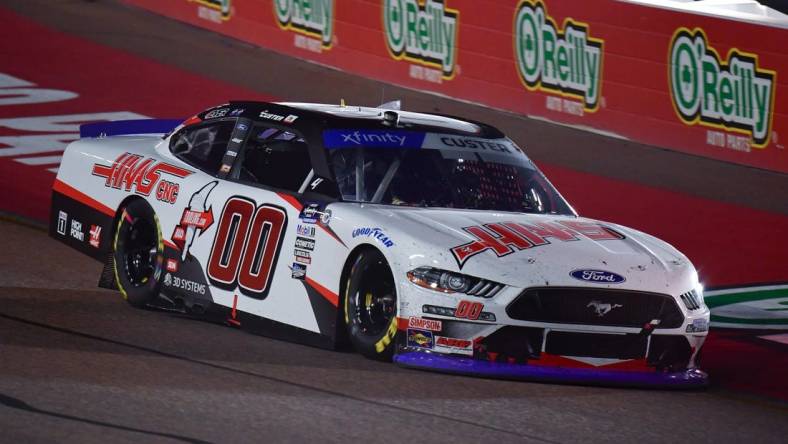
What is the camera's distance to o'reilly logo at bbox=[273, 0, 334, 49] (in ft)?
67.9

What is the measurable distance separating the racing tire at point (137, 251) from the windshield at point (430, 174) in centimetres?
142

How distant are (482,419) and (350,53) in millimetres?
14053

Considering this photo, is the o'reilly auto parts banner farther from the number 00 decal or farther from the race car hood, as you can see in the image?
the number 00 decal

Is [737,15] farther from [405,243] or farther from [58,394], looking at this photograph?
[58,394]

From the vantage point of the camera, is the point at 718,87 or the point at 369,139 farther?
the point at 718,87

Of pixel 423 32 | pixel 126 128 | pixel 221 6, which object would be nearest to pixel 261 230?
pixel 126 128

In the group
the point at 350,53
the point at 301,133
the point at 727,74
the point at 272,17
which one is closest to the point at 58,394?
the point at 301,133

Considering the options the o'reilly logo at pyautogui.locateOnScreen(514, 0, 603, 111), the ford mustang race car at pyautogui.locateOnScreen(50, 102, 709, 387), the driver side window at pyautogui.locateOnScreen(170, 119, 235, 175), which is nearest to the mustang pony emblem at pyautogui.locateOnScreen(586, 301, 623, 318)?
the ford mustang race car at pyautogui.locateOnScreen(50, 102, 709, 387)

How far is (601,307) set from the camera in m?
7.58

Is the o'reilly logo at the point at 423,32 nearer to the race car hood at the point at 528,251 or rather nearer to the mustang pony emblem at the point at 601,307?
the race car hood at the point at 528,251

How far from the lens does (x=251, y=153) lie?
9070mm

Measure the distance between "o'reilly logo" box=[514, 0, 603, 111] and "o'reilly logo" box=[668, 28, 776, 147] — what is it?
3.45ft

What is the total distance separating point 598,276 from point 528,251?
37cm

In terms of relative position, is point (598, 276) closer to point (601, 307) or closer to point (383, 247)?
point (601, 307)
